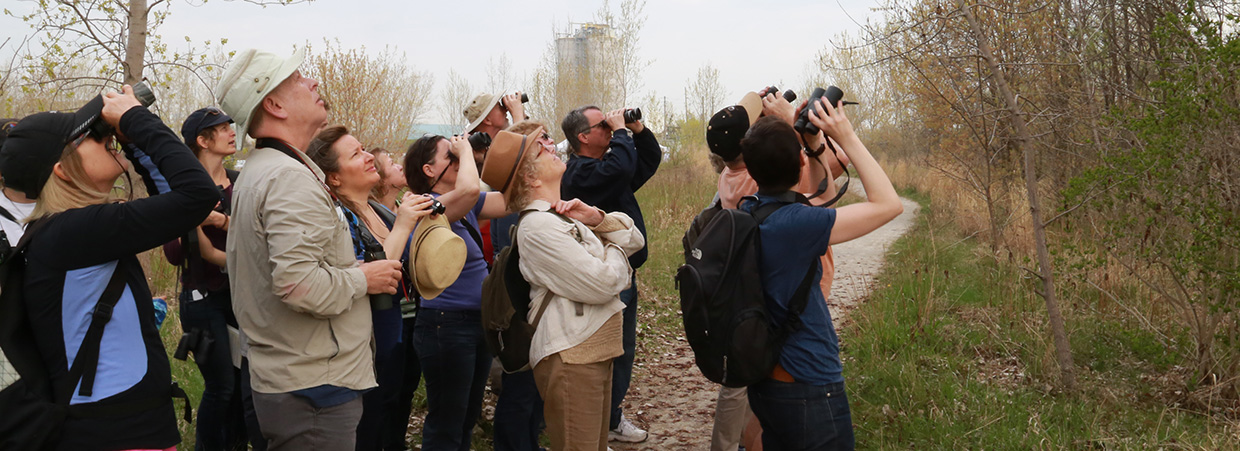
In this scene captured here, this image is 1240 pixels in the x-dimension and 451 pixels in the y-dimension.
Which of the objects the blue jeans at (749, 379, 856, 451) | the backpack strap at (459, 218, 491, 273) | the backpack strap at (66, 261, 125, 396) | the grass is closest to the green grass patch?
the grass

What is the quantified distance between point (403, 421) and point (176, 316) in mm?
3268

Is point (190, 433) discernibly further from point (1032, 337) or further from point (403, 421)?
point (1032, 337)

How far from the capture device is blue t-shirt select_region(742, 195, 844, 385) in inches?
96.4

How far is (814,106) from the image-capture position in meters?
2.54

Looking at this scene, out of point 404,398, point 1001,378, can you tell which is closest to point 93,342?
point 404,398

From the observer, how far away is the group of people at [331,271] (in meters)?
2.11

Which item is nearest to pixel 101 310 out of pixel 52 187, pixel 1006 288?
pixel 52 187

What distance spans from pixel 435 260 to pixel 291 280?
28.2 inches

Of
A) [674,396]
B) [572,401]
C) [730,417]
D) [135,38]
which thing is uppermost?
[135,38]

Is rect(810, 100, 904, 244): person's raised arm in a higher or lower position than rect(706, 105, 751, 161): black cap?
lower

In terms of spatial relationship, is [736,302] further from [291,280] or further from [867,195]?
[291,280]

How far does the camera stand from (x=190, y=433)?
4148mm

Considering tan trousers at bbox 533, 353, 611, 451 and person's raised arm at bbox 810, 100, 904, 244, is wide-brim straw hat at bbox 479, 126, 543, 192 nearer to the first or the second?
tan trousers at bbox 533, 353, 611, 451

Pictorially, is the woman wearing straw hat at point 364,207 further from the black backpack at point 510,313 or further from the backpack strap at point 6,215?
the backpack strap at point 6,215
